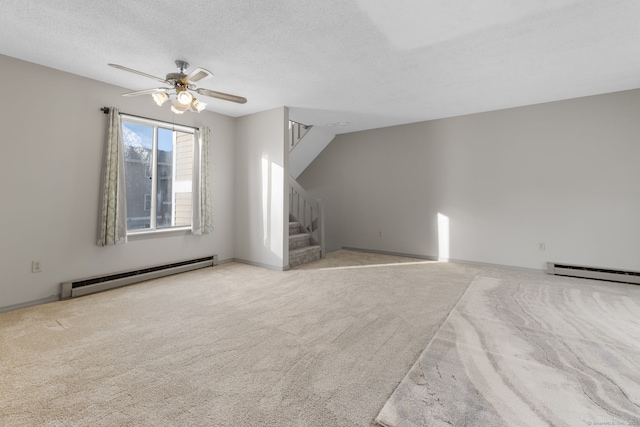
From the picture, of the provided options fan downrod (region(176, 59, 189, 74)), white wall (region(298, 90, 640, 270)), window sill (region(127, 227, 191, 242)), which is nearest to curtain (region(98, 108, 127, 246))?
window sill (region(127, 227, 191, 242))

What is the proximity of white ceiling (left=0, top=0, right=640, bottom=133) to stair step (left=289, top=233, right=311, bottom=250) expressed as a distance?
104 inches

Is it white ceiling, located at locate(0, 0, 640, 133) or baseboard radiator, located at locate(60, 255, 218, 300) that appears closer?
white ceiling, located at locate(0, 0, 640, 133)

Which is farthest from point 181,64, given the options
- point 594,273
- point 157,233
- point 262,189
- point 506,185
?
point 594,273

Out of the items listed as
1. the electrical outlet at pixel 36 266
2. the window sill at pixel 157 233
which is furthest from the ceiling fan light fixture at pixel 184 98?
the electrical outlet at pixel 36 266

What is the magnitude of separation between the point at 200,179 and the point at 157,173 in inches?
24.7

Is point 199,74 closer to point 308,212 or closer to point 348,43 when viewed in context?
point 348,43

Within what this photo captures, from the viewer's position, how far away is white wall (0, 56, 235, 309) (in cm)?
295

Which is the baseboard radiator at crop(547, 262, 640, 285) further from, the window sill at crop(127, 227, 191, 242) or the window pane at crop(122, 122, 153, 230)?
the window pane at crop(122, 122, 153, 230)

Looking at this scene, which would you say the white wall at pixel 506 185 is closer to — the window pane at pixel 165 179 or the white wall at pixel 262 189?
the white wall at pixel 262 189

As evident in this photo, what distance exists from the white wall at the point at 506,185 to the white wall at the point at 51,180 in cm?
442

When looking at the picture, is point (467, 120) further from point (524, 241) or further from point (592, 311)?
point (592, 311)

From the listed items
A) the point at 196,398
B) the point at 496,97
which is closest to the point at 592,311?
the point at 496,97

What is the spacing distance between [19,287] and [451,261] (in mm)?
6209

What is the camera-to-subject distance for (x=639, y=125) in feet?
12.6
